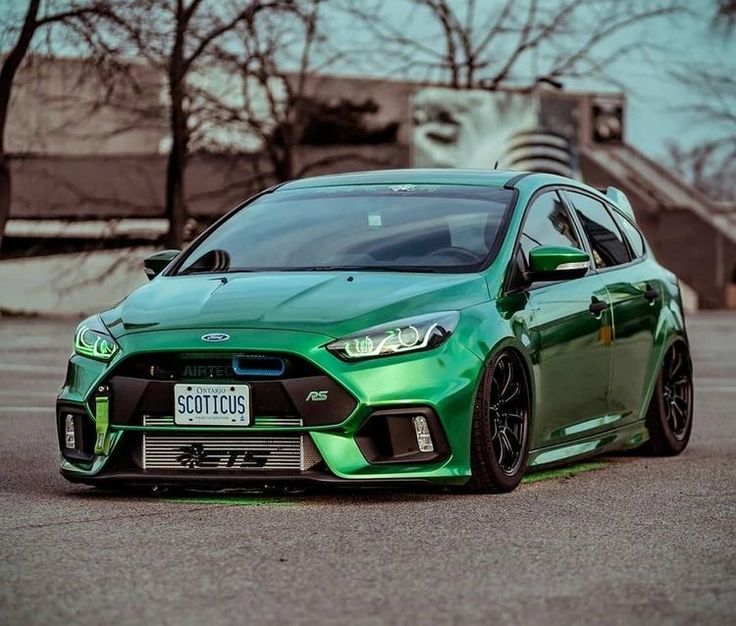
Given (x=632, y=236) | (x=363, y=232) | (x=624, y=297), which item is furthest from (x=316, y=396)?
(x=632, y=236)

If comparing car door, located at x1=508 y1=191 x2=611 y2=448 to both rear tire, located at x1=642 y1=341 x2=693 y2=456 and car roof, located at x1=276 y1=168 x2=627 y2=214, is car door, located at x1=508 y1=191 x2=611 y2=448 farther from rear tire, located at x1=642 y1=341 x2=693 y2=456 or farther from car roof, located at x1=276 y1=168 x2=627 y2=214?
rear tire, located at x1=642 y1=341 x2=693 y2=456

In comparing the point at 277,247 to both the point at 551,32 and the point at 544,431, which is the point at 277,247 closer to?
the point at 544,431

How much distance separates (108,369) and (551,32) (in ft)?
123

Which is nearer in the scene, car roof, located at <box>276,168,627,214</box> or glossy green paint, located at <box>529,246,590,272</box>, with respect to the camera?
glossy green paint, located at <box>529,246,590,272</box>

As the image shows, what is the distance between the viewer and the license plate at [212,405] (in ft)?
25.8

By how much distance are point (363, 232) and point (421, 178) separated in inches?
27.5

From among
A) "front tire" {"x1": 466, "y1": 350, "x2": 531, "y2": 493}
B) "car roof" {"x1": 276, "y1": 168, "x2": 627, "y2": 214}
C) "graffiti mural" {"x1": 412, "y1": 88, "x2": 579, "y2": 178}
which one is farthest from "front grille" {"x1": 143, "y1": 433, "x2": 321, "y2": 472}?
"graffiti mural" {"x1": 412, "y1": 88, "x2": 579, "y2": 178}

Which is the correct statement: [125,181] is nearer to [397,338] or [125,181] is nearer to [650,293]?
[650,293]

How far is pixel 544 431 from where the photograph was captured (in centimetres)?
902

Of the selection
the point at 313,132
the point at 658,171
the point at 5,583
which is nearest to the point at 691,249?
the point at 658,171

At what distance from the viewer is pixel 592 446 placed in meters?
9.74

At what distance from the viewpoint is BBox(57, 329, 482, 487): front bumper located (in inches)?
308

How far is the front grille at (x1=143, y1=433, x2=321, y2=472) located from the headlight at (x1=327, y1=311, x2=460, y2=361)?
16.1 inches

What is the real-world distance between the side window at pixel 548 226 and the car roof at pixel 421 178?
0.73 feet
